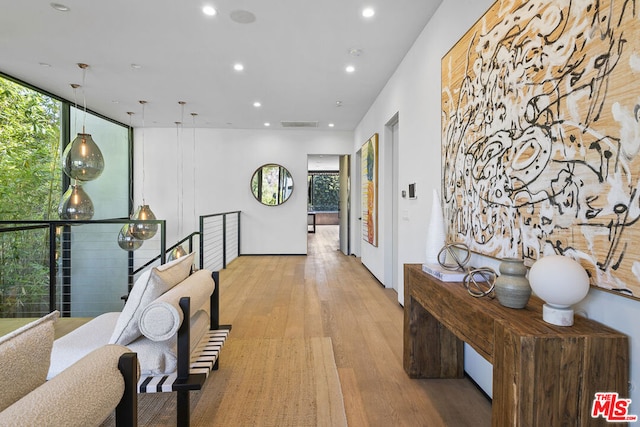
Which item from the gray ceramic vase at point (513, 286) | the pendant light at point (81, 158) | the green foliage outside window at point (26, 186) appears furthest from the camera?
the green foliage outside window at point (26, 186)

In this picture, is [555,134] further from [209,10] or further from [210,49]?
[210,49]

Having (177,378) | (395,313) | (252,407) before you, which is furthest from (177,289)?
(395,313)

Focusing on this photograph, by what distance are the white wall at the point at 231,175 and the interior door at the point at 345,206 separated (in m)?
0.46

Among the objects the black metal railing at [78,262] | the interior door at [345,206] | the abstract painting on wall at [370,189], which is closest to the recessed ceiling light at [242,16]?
the black metal railing at [78,262]

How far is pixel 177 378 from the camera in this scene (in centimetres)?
159

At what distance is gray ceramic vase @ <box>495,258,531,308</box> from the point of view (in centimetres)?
135

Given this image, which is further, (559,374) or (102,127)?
(102,127)

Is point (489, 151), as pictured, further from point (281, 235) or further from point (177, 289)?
point (281, 235)

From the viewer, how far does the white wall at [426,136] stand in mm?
1176

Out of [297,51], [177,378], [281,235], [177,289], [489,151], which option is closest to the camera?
[177,378]

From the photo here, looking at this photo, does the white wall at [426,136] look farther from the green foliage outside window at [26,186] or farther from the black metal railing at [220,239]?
the green foliage outside window at [26,186]

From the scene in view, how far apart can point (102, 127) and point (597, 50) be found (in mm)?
7170

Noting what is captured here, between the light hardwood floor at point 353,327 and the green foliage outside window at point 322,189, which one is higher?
the green foliage outside window at point 322,189

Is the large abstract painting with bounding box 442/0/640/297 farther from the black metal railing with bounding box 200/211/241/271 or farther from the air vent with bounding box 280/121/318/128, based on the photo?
the black metal railing with bounding box 200/211/241/271
